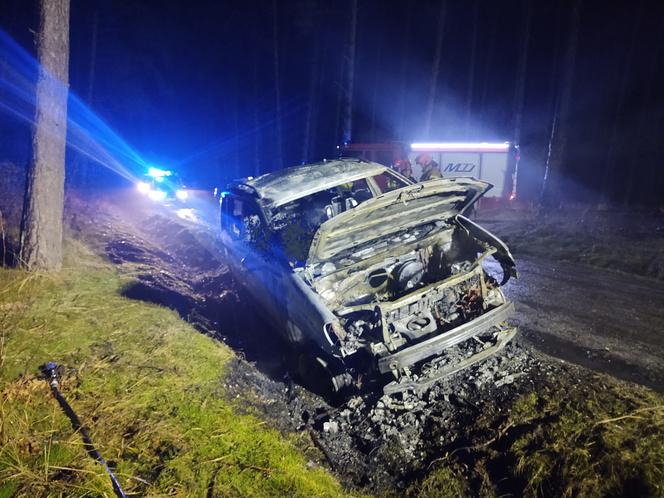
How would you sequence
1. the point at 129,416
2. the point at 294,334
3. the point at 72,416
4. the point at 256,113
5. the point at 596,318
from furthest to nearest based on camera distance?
the point at 256,113, the point at 596,318, the point at 294,334, the point at 129,416, the point at 72,416

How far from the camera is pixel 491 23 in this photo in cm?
2353

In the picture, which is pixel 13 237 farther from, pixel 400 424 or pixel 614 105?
pixel 614 105

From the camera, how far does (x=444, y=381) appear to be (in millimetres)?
3678

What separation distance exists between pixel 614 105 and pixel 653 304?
14919 millimetres

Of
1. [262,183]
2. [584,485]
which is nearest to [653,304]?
[584,485]

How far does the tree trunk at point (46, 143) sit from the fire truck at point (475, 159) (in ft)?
36.7

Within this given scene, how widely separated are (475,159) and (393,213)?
40.2 ft

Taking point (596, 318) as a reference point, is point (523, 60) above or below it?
above

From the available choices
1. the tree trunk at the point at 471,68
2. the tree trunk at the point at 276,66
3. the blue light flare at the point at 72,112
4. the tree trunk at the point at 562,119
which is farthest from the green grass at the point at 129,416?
the tree trunk at the point at 471,68

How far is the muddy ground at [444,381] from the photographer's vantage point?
297cm

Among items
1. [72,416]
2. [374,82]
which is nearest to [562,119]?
[374,82]

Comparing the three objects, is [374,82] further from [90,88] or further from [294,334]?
[294,334]

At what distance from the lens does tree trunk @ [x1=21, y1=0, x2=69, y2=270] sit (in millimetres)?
5160

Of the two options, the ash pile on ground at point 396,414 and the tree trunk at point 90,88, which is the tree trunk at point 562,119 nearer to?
the ash pile on ground at point 396,414
